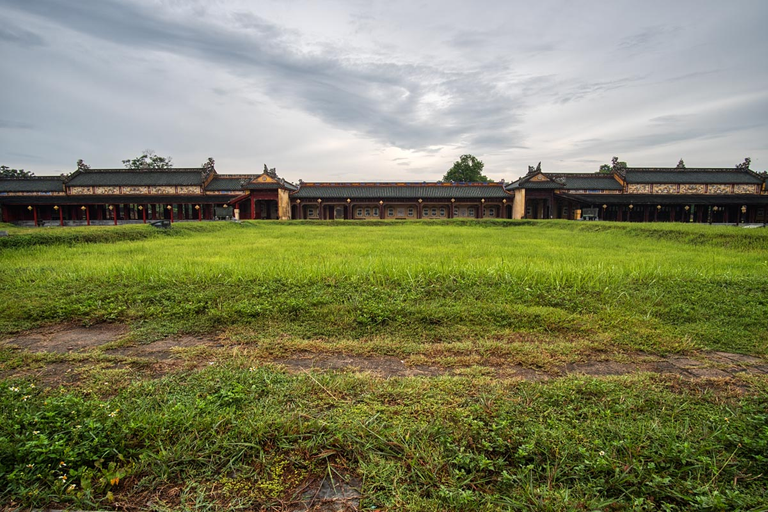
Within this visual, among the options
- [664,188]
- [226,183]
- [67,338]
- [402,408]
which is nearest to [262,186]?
[226,183]

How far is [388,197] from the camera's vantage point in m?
42.9

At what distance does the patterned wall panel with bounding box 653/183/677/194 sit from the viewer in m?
42.8

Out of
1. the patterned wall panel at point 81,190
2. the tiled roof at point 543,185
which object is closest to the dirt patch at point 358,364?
the tiled roof at point 543,185

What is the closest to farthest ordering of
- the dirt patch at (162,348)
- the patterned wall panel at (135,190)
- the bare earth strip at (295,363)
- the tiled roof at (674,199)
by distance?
the bare earth strip at (295,363), the dirt patch at (162,348), the tiled roof at (674,199), the patterned wall panel at (135,190)

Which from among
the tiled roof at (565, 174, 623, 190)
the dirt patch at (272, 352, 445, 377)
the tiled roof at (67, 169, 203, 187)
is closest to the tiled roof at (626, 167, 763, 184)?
the tiled roof at (565, 174, 623, 190)

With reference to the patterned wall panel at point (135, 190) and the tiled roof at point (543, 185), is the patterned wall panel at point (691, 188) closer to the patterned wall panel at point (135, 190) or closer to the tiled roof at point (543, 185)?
the tiled roof at point (543, 185)

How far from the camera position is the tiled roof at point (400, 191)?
4297 centimetres

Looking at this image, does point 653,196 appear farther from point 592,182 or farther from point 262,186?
point 262,186

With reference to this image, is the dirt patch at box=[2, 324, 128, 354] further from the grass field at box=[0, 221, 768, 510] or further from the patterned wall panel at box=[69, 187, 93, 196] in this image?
the patterned wall panel at box=[69, 187, 93, 196]

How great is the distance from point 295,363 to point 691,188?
174 ft

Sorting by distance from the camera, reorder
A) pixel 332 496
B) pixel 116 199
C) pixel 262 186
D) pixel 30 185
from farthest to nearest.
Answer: pixel 30 185 < pixel 262 186 < pixel 116 199 < pixel 332 496

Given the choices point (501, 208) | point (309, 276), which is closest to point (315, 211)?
point (501, 208)

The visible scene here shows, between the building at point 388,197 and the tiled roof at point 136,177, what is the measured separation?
10 cm

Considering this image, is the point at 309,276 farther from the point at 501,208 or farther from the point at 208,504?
the point at 501,208
